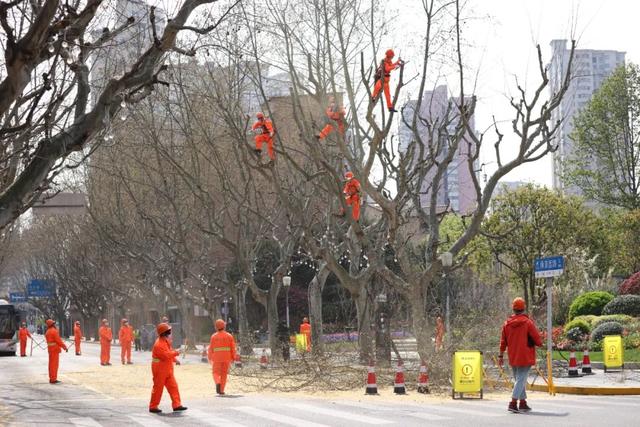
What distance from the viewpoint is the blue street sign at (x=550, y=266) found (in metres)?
18.1

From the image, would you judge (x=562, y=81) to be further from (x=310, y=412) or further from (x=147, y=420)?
(x=147, y=420)

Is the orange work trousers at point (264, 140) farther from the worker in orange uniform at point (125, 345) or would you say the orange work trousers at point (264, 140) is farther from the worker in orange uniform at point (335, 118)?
the worker in orange uniform at point (125, 345)

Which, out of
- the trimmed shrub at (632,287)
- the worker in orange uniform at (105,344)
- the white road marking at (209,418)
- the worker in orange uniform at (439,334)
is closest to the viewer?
the white road marking at (209,418)

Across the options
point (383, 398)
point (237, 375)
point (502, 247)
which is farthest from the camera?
point (502, 247)

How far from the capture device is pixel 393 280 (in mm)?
24297

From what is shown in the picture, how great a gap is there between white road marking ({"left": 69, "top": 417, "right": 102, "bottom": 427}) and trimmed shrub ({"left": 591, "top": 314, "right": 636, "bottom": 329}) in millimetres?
21780

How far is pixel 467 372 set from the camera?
1783 cm

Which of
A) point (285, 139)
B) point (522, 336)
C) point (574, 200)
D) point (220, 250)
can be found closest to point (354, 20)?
point (522, 336)

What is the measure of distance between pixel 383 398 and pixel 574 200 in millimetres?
34121

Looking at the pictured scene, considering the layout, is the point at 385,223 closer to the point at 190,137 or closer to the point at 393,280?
the point at 393,280

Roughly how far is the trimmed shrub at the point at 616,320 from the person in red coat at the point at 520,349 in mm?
18389

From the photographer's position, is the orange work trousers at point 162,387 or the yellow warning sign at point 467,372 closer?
the orange work trousers at point 162,387

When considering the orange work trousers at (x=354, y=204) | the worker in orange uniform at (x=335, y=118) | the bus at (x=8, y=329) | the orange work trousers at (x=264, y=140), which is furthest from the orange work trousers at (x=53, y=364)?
the bus at (x=8, y=329)

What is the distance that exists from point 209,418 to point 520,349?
502cm
